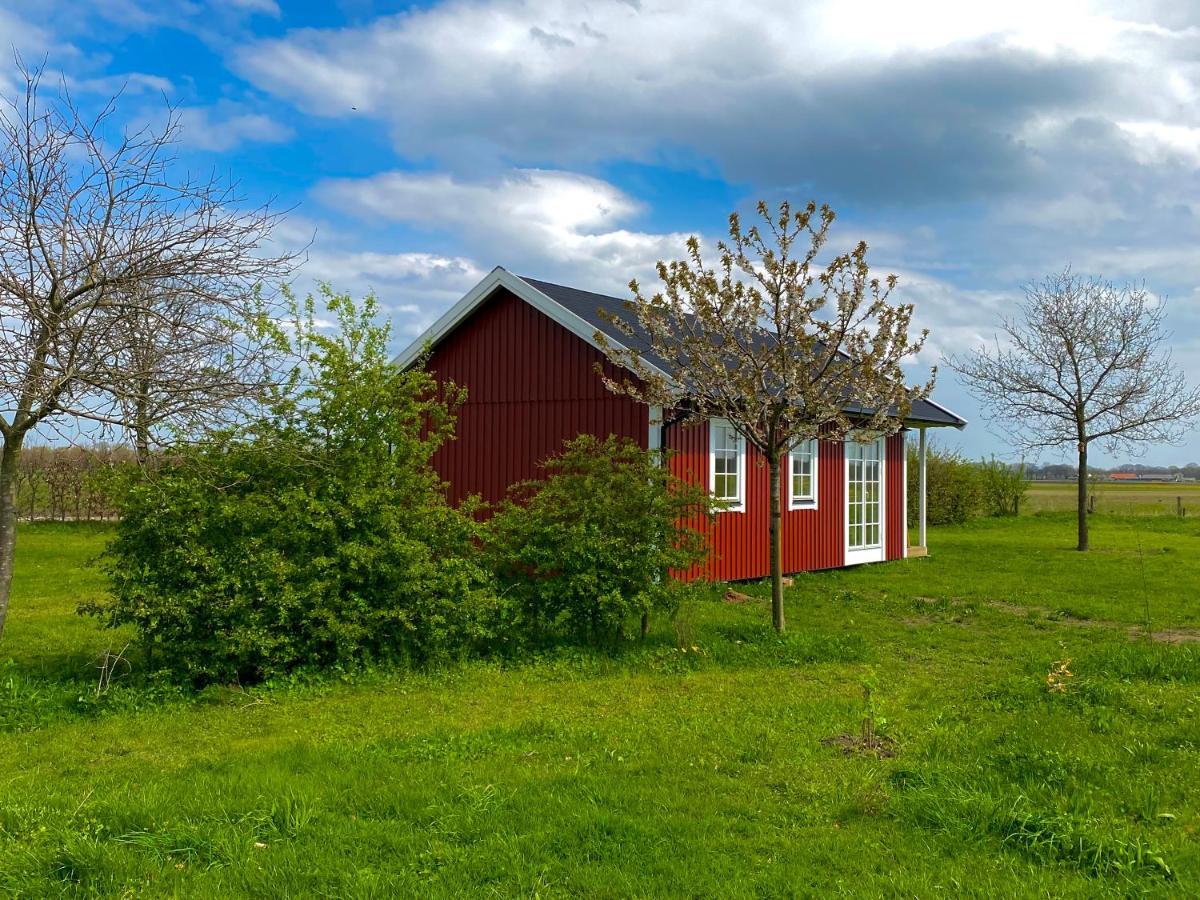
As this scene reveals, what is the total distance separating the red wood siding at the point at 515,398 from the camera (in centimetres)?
1384

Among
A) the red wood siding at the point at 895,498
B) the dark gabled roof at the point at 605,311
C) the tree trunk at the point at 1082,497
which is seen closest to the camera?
the dark gabled roof at the point at 605,311

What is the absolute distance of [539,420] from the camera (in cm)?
1443

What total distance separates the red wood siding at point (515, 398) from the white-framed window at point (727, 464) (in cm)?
145

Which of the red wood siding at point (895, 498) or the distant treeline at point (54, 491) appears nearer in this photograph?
the red wood siding at point (895, 498)

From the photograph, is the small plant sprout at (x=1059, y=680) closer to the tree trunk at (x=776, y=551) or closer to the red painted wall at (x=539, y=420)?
the tree trunk at (x=776, y=551)

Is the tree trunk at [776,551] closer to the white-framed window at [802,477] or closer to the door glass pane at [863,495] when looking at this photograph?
the white-framed window at [802,477]

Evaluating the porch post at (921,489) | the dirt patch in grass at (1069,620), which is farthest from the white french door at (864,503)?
the dirt patch in grass at (1069,620)

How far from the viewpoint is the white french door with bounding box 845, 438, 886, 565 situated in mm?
17781

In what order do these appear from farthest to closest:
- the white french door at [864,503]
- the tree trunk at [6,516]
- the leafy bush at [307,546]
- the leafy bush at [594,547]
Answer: the white french door at [864,503], the leafy bush at [594,547], the leafy bush at [307,546], the tree trunk at [6,516]

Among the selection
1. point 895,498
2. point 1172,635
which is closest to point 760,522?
point 895,498

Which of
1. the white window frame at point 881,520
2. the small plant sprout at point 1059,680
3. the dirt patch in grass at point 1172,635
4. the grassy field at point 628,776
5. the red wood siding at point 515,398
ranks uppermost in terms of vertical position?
the red wood siding at point 515,398

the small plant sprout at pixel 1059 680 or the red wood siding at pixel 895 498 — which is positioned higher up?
the red wood siding at pixel 895 498

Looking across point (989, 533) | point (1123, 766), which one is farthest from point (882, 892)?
point (989, 533)

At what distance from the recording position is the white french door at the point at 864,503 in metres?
17.8
